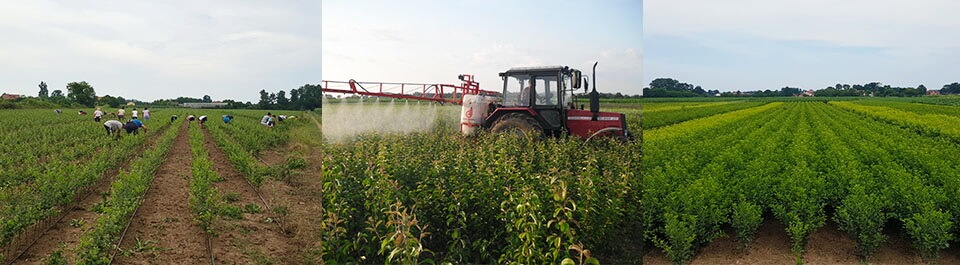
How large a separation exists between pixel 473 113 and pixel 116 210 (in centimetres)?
538

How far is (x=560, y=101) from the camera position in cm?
333

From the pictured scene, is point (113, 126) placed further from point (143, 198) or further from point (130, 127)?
point (143, 198)

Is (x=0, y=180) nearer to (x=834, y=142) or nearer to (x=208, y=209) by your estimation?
(x=208, y=209)

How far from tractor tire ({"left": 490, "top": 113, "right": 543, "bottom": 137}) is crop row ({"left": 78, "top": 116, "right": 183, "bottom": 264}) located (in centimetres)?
383

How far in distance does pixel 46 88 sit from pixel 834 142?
13.3 meters

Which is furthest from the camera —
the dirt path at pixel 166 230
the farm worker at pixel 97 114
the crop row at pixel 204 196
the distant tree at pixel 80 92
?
the farm worker at pixel 97 114

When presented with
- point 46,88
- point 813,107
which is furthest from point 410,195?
point 813,107

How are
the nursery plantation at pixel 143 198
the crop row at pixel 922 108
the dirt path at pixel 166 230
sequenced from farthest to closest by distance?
the crop row at pixel 922 108 → the dirt path at pixel 166 230 → the nursery plantation at pixel 143 198

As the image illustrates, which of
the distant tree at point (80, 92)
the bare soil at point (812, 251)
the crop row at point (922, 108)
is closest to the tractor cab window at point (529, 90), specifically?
the bare soil at point (812, 251)

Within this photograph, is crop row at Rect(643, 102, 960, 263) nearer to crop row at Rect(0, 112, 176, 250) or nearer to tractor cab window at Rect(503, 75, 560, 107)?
tractor cab window at Rect(503, 75, 560, 107)

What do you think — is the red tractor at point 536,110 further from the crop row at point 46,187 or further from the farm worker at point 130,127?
the farm worker at point 130,127

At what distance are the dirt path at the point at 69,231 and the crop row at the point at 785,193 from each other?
543 cm

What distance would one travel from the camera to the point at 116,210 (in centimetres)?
671

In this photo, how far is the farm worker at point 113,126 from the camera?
37.4 ft
